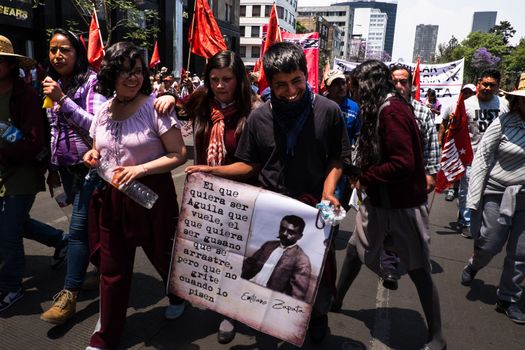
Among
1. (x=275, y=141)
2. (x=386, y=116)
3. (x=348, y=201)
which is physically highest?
(x=386, y=116)

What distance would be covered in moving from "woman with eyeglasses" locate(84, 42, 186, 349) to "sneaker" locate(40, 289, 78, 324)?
1.30 feet

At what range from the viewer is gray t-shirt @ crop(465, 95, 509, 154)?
5059 mm

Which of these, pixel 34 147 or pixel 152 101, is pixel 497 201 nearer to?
pixel 152 101

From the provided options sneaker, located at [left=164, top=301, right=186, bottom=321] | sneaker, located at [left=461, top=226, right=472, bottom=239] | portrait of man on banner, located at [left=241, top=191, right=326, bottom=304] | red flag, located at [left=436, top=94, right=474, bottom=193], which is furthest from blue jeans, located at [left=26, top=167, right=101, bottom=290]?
sneaker, located at [left=461, top=226, right=472, bottom=239]

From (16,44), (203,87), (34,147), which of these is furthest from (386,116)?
(16,44)

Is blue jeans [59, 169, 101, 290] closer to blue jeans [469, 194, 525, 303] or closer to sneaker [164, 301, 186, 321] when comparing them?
sneaker [164, 301, 186, 321]

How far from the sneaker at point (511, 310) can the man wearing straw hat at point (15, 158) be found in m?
3.72

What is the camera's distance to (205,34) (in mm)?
Result: 7375

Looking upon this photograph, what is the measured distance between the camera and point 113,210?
2.50 meters

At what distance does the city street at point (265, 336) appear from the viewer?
2670 mm

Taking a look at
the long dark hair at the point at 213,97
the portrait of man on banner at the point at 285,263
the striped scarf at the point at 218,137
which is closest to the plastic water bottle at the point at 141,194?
the striped scarf at the point at 218,137

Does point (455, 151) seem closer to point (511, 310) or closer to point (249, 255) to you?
point (511, 310)

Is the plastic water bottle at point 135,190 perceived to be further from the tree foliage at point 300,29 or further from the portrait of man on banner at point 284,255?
the tree foliage at point 300,29

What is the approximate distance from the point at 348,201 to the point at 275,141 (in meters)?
1.84
